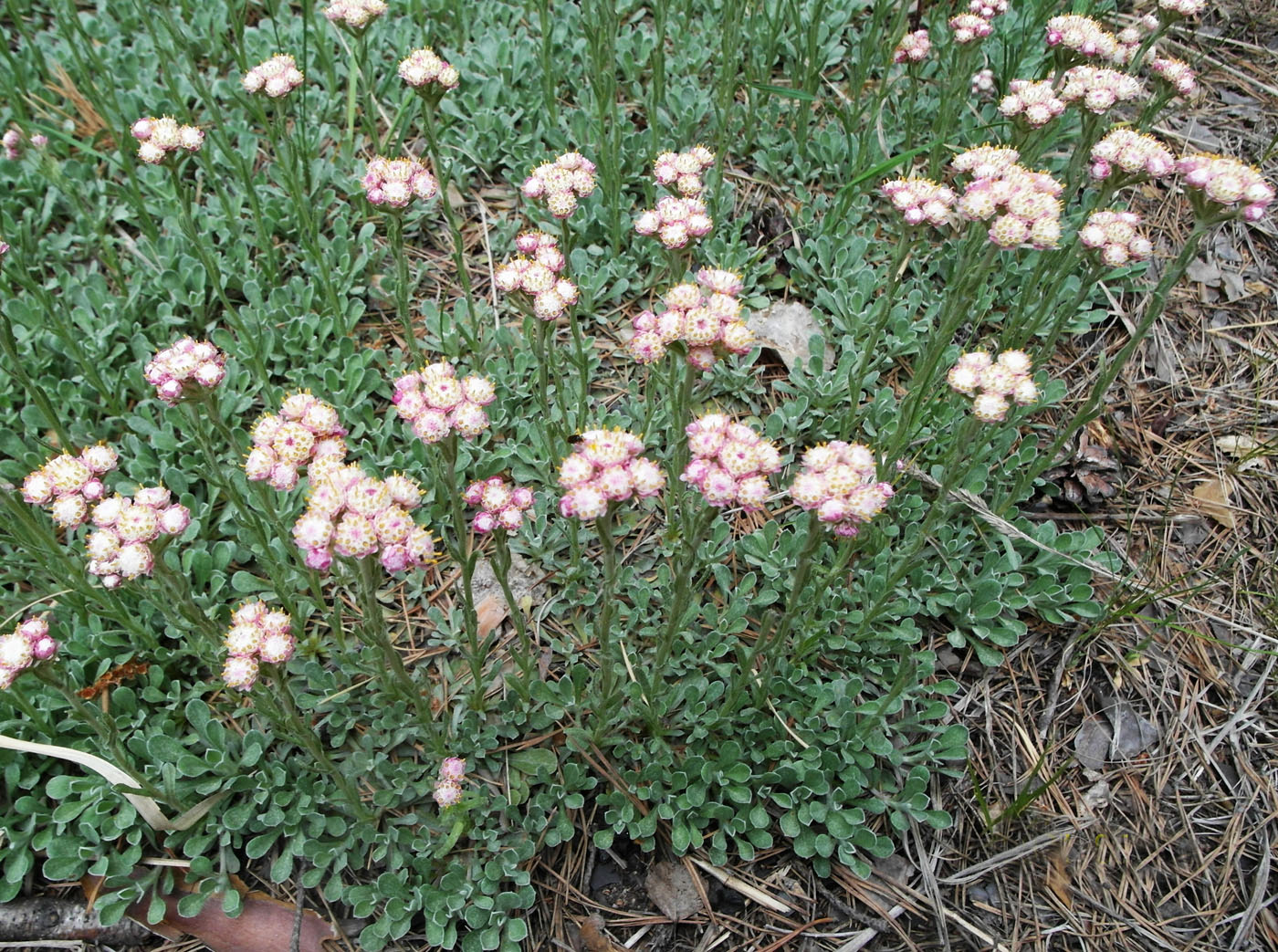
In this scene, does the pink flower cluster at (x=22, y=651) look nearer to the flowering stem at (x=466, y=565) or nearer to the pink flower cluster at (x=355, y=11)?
the flowering stem at (x=466, y=565)

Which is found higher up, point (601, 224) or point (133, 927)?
point (601, 224)

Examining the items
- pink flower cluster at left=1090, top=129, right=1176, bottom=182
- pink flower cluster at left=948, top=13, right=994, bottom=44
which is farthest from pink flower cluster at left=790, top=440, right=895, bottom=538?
pink flower cluster at left=948, top=13, right=994, bottom=44

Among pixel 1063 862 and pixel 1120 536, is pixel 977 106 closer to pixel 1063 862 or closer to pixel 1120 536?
pixel 1120 536

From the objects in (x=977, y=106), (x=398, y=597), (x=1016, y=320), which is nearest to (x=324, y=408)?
(x=398, y=597)

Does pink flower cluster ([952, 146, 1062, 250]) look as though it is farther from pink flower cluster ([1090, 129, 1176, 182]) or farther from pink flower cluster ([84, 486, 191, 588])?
pink flower cluster ([84, 486, 191, 588])

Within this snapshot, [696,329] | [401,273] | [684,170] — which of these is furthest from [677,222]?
[401,273]

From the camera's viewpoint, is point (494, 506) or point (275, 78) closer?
point (494, 506)

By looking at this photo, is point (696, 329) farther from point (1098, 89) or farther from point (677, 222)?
point (1098, 89)
